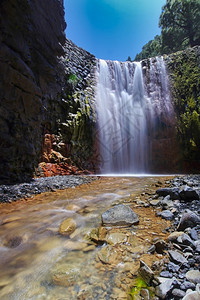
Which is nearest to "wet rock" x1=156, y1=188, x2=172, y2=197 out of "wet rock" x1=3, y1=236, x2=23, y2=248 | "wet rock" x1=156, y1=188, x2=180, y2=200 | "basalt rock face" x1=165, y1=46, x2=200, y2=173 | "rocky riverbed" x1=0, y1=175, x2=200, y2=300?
"wet rock" x1=156, y1=188, x2=180, y2=200

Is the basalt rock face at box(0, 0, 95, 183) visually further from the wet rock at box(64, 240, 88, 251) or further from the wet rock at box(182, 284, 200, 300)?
the wet rock at box(182, 284, 200, 300)

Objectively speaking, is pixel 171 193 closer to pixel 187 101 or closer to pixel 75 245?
pixel 75 245

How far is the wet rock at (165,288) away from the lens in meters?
1.28

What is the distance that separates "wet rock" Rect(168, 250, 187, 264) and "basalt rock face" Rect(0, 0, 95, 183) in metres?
6.68

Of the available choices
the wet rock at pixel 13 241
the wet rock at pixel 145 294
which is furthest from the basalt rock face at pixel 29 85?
the wet rock at pixel 145 294

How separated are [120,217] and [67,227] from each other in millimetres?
1095

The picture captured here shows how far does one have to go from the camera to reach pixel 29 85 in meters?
7.31

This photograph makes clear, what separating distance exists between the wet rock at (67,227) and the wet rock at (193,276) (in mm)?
2010

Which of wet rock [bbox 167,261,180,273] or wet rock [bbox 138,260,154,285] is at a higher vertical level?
wet rock [bbox 167,261,180,273]

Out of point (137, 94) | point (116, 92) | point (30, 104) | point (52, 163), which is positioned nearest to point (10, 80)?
point (30, 104)

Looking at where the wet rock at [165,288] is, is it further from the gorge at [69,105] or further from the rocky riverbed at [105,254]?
the gorge at [69,105]

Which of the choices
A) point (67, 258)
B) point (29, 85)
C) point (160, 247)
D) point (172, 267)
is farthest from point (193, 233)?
point (29, 85)

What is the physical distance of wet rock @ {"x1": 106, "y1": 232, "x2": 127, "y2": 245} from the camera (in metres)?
2.33

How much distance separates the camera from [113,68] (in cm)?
1870
